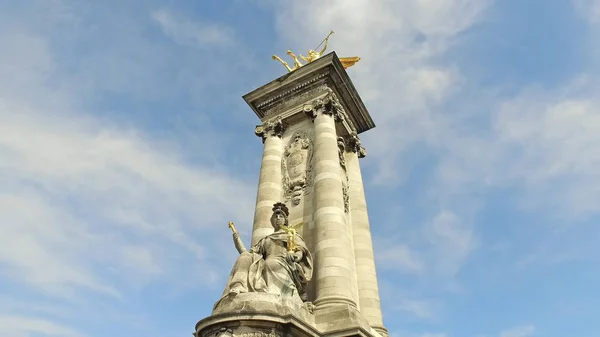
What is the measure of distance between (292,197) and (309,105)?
3680 millimetres

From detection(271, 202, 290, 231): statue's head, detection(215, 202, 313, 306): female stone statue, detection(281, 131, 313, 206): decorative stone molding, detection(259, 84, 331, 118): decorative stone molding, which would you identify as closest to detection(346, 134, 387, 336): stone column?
detection(281, 131, 313, 206): decorative stone molding

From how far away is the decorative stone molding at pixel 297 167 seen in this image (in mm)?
15859

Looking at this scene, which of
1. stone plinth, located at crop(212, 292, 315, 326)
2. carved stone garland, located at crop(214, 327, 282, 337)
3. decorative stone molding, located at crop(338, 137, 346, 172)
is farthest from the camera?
decorative stone molding, located at crop(338, 137, 346, 172)

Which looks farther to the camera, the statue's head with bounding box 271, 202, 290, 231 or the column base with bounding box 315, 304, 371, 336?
the statue's head with bounding box 271, 202, 290, 231

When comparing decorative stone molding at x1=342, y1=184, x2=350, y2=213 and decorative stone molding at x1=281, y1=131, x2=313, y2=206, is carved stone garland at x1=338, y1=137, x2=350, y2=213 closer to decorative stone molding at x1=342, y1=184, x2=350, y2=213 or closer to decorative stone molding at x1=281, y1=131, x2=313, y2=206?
decorative stone molding at x1=342, y1=184, x2=350, y2=213

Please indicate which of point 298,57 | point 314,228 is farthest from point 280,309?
point 298,57

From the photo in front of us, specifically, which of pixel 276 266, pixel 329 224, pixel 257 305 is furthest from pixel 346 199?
pixel 257 305

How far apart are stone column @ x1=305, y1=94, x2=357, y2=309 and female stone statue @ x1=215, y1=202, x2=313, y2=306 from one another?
1.95ft

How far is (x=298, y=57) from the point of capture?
66.4 ft

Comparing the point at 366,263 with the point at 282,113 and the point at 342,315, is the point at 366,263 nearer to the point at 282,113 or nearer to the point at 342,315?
the point at 342,315

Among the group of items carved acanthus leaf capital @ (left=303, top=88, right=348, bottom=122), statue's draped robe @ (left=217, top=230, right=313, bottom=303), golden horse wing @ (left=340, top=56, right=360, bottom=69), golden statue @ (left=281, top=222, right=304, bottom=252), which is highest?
golden horse wing @ (left=340, top=56, right=360, bottom=69)

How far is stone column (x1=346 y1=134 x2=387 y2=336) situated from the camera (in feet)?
47.6

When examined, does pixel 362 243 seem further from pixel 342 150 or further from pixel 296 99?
pixel 296 99

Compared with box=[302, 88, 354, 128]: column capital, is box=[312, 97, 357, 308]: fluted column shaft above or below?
below
